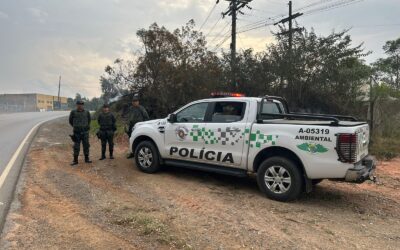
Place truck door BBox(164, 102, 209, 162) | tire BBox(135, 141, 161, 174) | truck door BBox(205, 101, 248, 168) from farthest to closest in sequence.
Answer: tire BBox(135, 141, 161, 174) → truck door BBox(164, 102, 209, 162) → truck door BBox(205, 101, 248, 168)

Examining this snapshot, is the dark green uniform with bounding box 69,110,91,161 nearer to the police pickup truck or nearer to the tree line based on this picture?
the police pickup truck

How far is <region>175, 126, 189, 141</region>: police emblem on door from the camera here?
7.91 metres

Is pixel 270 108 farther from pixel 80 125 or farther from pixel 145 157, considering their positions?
pixel 80 125

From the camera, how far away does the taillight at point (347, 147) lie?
5922 millimetres

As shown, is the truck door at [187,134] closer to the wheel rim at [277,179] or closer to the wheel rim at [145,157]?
the wheel rim at [145,157]

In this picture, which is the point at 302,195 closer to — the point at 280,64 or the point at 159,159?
the point at 159,159

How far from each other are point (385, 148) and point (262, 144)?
709 centimetres

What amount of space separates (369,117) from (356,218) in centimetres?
806

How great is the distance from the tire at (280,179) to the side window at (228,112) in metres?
1.07

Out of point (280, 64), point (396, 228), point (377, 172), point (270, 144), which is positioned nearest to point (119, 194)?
point (270, 144)

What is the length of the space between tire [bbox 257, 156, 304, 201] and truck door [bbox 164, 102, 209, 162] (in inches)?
58.4

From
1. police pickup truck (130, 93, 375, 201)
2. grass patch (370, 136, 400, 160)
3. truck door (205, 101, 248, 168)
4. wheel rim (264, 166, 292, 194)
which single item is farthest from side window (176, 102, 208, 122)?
grass patch (370, 136, 400, 160)

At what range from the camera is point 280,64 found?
1428 cm

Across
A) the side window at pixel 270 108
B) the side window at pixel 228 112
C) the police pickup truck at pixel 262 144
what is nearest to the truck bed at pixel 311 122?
the police pickup truck at pixel 262 144
